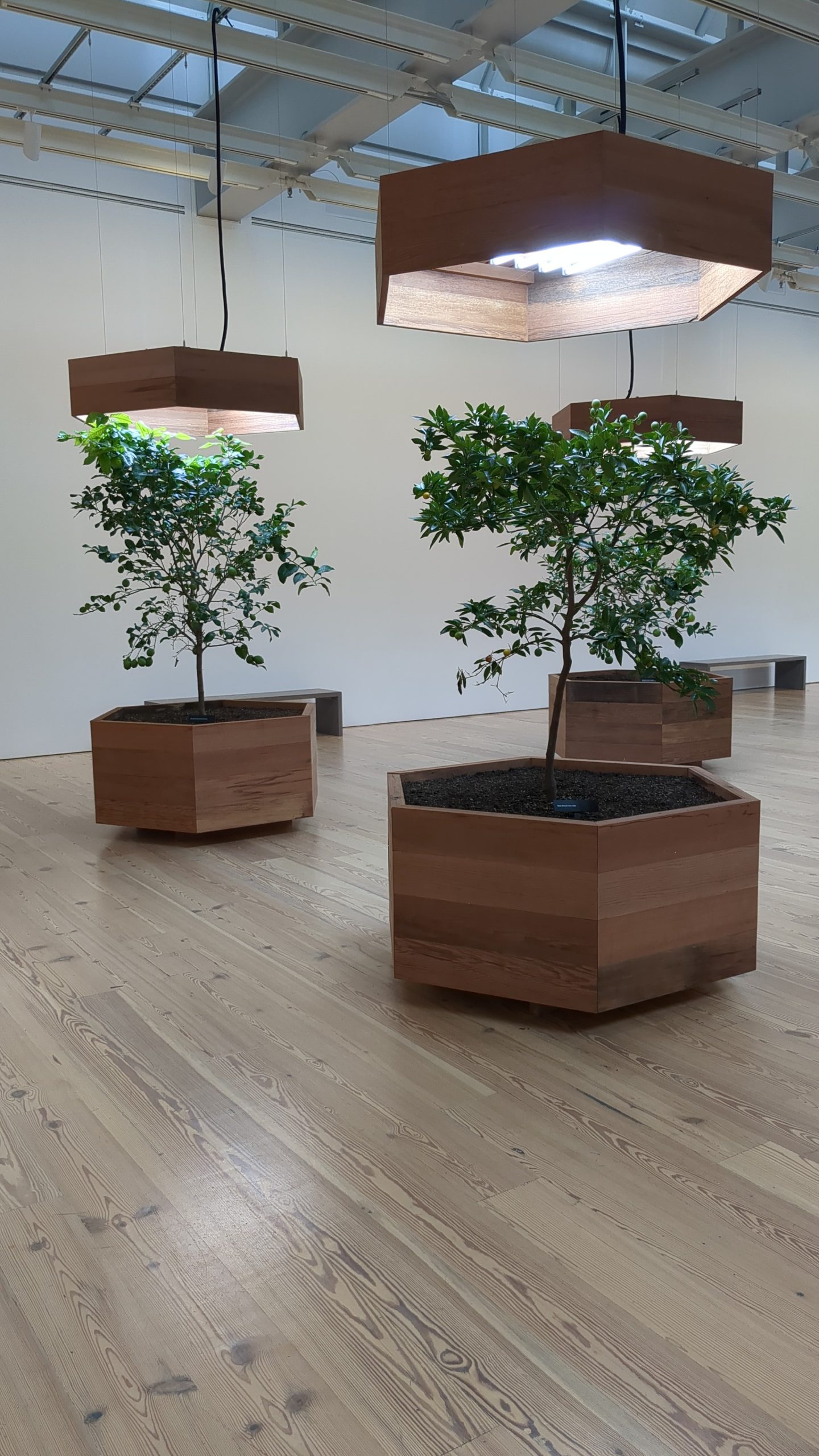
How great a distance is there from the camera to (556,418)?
5348mm

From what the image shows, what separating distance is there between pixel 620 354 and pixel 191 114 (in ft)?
14.0

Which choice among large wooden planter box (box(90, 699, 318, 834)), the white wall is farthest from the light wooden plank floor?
the white wall

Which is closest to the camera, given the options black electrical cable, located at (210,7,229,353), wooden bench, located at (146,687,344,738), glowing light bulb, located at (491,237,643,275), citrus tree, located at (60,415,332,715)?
glowing light bulb, located at (491,237,643,275)

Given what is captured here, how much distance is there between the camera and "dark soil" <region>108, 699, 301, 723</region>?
187 inches

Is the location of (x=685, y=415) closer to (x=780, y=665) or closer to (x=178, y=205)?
(x=178, y=205)

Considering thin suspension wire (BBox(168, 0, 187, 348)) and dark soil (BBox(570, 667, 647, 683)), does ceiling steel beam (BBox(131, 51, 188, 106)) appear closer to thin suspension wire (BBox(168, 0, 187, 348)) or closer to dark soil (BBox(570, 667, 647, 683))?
thin suspension wire (BBox(168, 0, 187, 348))

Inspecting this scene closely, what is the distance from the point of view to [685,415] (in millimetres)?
5250

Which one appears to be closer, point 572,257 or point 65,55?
point 572,257

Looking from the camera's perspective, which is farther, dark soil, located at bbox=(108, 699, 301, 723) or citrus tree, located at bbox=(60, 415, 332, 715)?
dark soil, located at bbox=(108, 699, 301, 723)

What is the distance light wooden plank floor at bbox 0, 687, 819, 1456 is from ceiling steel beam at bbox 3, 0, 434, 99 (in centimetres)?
389

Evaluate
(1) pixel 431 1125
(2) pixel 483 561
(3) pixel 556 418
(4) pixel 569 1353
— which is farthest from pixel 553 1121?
(2) pixel 483 561

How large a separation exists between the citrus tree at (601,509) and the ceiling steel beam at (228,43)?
318 cm

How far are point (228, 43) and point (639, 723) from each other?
3.87 m

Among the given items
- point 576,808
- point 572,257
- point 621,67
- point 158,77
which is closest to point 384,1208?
point 576,808
